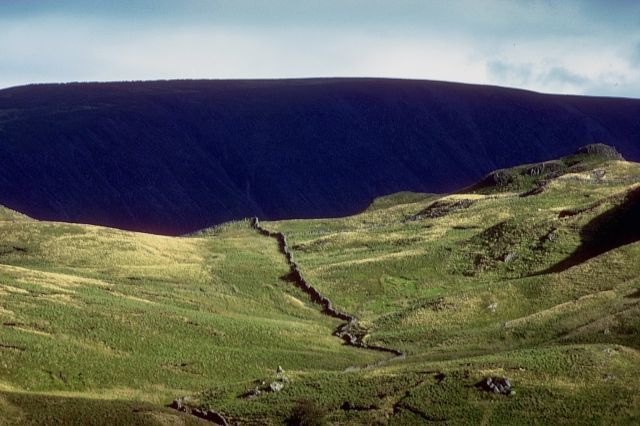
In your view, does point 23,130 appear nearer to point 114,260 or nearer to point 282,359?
point 114,260

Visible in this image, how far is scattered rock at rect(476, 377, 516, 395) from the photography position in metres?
47.6

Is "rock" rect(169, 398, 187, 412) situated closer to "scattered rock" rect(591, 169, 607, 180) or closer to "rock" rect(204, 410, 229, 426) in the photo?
"rock" rect(204, 410, 229, 426)

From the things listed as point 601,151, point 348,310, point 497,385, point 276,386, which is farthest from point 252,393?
point 601,151

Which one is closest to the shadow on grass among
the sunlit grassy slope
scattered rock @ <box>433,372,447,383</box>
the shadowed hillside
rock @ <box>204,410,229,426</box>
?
the shadowed hillside

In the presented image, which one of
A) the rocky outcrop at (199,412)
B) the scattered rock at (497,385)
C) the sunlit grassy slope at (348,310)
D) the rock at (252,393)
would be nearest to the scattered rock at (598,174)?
the sunlit grassy slope at (348,310)

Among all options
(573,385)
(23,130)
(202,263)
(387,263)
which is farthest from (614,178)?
(23,130)

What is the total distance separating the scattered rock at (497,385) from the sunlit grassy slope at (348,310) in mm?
345

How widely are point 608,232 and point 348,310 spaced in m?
25.1

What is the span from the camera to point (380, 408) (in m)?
48.0

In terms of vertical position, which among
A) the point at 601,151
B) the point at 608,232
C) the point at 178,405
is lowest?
the point at 178,405

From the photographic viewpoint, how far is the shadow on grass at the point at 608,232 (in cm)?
8256

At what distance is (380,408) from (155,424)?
35.5 feet

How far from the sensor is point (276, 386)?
52438mm

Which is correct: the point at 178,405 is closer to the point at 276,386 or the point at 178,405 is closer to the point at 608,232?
the point at 276,386
